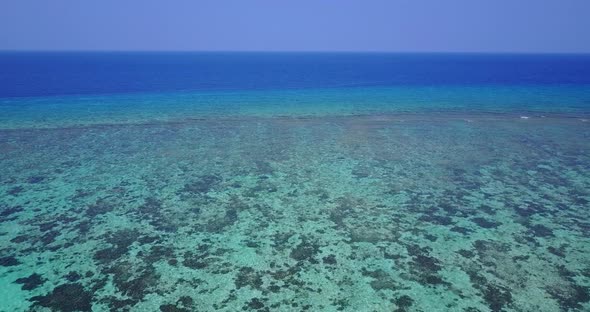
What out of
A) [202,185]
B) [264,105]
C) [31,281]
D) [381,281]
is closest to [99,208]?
[202,185]

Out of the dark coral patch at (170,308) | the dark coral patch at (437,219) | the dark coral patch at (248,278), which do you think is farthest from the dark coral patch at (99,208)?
the dark coral patch at (437,219)

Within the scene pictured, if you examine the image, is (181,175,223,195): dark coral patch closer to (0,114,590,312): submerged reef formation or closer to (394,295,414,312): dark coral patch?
(0,114,590,312): submerged reef formation

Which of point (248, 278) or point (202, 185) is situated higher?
point (202, 185)

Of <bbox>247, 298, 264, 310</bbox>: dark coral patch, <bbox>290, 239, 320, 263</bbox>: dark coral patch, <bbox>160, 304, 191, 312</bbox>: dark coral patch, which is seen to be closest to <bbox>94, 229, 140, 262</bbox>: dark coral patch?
<bbox>160, 304, 191, 312</bbox>: dark coral patch

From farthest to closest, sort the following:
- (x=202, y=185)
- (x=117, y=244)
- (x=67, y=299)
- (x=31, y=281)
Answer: (x=202, y=185)
(x=117, y=244)
(x=31, y=281)
(x=67, y=299)

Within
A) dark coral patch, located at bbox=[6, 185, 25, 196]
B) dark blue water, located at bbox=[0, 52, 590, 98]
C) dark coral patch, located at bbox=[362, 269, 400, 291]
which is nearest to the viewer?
dark coral patch, located at bbox=[362, 269, 400, 291]

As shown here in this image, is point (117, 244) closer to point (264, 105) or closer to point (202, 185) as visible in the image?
point (202, 185)

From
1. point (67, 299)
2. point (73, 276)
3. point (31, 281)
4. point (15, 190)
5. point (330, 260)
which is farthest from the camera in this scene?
point (15, 190)

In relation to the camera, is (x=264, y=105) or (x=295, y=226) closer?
(x=295, y=226)
